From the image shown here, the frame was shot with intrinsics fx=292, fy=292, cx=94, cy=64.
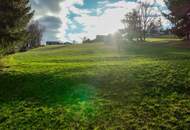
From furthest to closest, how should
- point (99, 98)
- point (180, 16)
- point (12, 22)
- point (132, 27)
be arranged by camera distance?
1. point (132, 27)
2. point (180, 16)
3. point (12, 22)
4. point (99, 98)

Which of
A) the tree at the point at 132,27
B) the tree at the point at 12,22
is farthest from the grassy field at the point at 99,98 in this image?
the tree at the point at 132,27

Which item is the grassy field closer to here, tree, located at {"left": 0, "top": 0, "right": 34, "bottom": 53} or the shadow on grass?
the shadow on grass

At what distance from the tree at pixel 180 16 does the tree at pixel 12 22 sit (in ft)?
87.6

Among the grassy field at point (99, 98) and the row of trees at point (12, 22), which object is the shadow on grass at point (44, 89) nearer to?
the grassy field at point (99, 98)

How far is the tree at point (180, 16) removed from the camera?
46263 millimetres

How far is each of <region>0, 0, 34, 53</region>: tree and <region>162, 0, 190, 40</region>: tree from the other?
26702 millimetres

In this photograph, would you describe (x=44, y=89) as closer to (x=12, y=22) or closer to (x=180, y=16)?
(x=12, y=22)

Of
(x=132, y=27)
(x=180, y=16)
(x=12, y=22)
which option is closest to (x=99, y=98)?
(x=12, y=22)

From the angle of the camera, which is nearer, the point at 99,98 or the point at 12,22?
the point at 99,98

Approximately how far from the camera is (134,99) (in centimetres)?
1669

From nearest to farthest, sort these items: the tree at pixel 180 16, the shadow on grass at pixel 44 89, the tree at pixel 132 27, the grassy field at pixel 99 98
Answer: the grassy field at pixel 99 98 → the shadow on grass at pixel 44 89 → the tree at pixel 180 16 → the tree at pixel 132 27

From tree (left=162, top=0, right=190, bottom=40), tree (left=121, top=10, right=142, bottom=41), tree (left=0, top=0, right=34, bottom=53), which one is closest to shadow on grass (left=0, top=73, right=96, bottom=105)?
tree (left=0, top=0, right=34, bottom=53)

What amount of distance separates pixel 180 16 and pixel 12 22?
33494 millimetres

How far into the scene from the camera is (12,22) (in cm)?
2748
